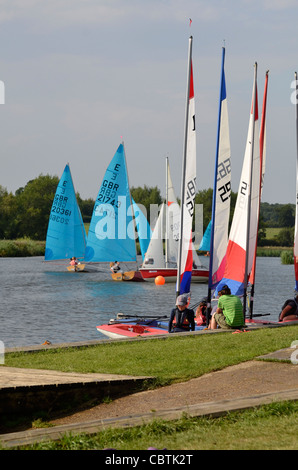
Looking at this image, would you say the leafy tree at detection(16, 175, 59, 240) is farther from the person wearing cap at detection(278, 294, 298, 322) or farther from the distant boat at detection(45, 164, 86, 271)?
the person wearing cap at detection(278, 294, 298, 322)

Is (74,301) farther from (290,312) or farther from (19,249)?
(19,249)

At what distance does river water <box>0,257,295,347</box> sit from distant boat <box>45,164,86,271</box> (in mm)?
1940

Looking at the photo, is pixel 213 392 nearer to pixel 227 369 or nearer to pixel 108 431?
pixel 227 369

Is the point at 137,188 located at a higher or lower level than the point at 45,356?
higher

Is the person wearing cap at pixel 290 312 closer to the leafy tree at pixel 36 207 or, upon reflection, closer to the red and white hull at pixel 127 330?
the red and white hull at pixel 127 330

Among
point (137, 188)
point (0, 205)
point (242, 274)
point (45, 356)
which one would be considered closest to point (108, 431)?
point (45, 356)

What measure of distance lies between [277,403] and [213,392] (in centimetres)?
114

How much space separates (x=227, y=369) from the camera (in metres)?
8.48

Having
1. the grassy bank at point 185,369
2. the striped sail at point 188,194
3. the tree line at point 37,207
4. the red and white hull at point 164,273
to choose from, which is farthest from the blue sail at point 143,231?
the tree line at point 37,207

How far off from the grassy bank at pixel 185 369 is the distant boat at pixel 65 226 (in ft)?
127

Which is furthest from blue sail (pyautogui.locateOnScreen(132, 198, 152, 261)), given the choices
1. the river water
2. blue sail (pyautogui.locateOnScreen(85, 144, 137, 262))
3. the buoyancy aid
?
the buoyancy aid

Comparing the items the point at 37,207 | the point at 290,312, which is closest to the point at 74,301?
the point at 290,312

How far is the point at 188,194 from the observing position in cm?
1644

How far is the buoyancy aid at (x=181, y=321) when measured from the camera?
13.2 metres
